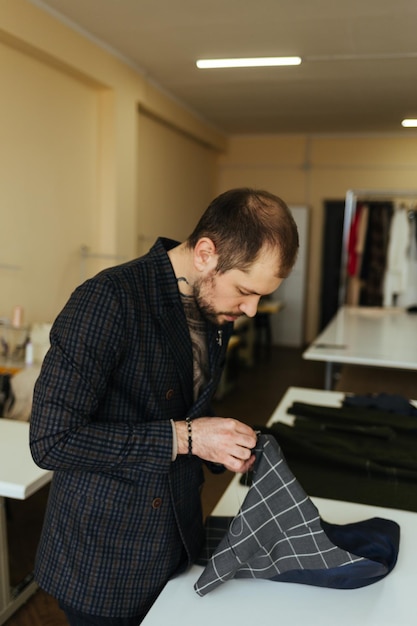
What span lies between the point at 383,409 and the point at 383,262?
488 centimetres

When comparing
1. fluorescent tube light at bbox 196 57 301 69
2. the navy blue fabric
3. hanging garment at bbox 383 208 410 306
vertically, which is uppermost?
fluorescent tube light at bbox 196 57 301 69

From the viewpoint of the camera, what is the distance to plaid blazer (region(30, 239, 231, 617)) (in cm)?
95

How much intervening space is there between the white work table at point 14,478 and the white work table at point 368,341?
1993 mm

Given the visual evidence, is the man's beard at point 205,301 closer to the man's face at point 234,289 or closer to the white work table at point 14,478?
the man's face at point 234,289

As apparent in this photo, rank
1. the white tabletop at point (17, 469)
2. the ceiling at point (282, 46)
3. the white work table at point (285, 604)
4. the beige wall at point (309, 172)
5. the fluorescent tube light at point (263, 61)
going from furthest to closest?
the beige wall at point (309, 172), the fluorescent tube light at point (263, 61), the ceiling at point (282, 46), the white tabletop at point (17, 469), the white work table at point (285, 604)

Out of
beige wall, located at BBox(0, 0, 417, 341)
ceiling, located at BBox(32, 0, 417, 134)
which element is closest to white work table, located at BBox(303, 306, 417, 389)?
beige wall, located at BBox(0, 0, 417, 341)

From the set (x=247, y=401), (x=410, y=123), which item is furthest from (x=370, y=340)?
(x=410, y=123)

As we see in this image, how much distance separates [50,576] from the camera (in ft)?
3.63

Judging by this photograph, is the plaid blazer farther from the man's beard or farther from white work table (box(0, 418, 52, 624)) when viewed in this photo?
white work table (box(0, 418, 52, 624))

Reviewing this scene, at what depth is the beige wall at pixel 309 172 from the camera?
24.9ft

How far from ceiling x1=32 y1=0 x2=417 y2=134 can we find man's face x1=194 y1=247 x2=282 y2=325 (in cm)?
161

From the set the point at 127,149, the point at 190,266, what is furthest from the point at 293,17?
the point at 190,266

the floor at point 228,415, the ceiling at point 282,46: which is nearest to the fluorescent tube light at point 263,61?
the ceiling at point 282,46

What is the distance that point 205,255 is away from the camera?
3.36 ft
